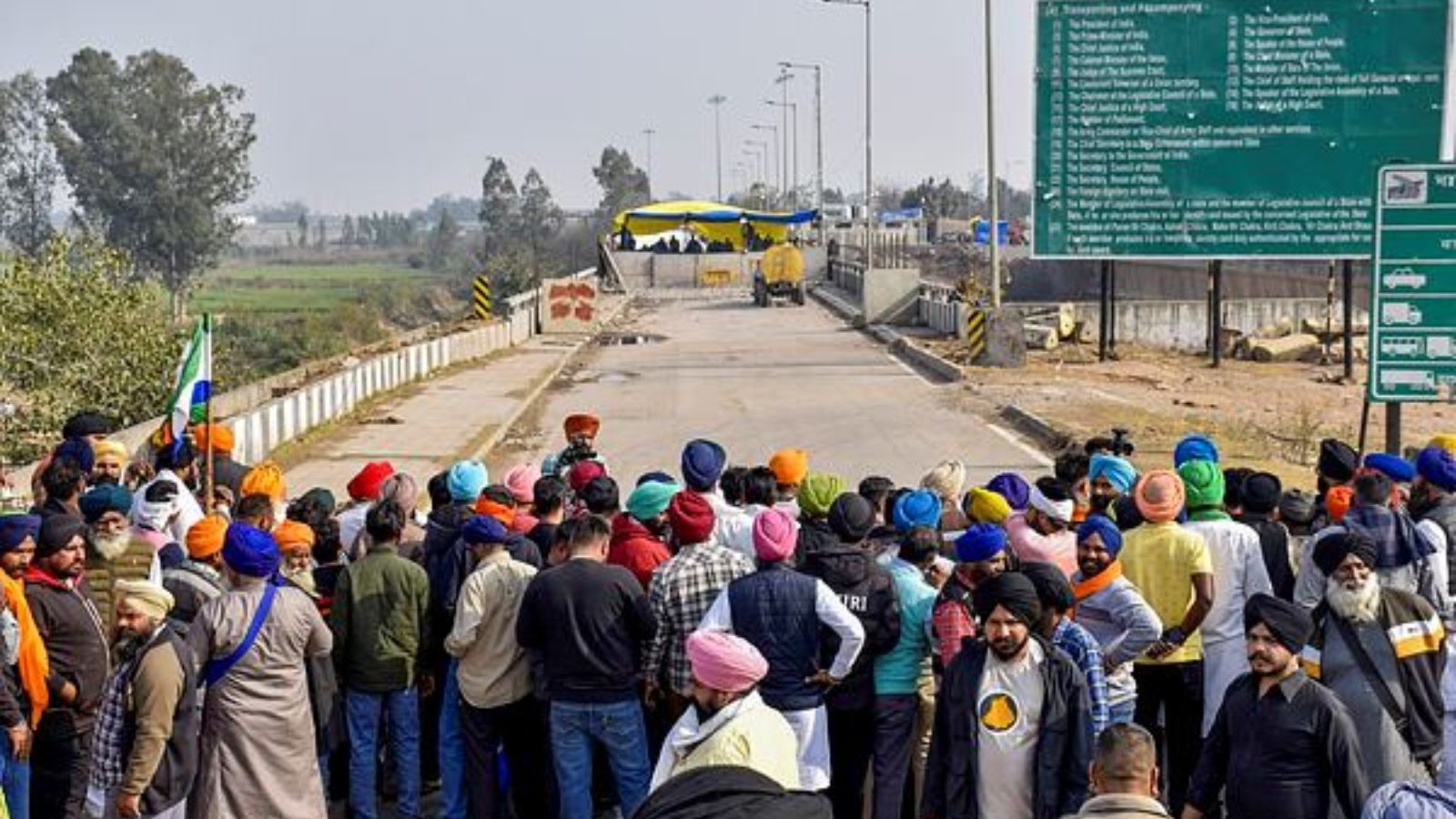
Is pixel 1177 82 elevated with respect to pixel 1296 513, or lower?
elevated

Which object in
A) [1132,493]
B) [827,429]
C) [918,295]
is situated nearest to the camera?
[1132,493]

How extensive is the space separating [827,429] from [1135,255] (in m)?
5.04

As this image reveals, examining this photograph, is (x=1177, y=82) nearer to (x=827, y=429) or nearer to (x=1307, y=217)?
(x=1307, y=217)

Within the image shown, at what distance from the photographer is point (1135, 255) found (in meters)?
24.4

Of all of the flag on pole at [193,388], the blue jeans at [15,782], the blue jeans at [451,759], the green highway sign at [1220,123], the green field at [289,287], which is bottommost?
the green field at [289,287]

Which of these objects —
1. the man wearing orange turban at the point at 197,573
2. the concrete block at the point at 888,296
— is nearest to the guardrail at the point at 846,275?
the concrete block at the point at 888,296

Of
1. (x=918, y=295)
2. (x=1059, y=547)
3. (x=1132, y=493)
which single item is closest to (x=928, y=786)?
(x=1059, y=547)

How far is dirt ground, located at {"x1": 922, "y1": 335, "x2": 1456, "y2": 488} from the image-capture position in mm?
23547

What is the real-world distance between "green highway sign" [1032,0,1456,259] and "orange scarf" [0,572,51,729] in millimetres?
19123

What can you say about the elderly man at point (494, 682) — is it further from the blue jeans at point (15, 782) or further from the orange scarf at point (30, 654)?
the blue jeans at point (15, 782)

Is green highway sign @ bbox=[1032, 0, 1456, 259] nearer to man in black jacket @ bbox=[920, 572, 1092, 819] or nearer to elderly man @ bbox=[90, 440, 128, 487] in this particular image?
elderly man @ bbox=[90, 440, 128, 487]

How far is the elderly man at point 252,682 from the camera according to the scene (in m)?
7.10

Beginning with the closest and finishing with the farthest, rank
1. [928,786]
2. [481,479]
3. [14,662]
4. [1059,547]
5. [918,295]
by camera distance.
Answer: [928,786] → [14,662] → [1059,547] → [481,479] → [918,295]

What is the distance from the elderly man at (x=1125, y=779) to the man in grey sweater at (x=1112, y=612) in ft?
7.16
